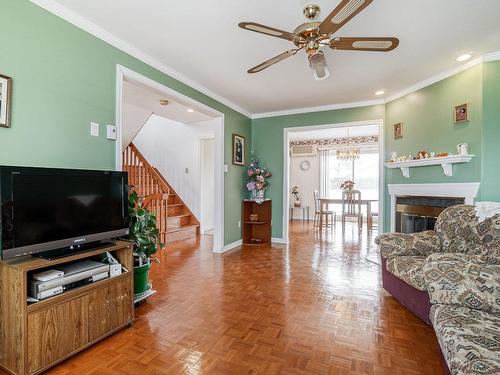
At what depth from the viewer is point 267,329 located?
1.99 m

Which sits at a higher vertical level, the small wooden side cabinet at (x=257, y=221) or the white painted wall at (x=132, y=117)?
the white painted wall at (x=132, y=117)

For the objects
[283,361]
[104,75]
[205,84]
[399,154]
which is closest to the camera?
[283,361]

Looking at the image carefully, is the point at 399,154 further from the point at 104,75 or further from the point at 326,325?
the point at 104,75

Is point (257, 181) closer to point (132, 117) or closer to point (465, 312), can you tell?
point (132, 117)

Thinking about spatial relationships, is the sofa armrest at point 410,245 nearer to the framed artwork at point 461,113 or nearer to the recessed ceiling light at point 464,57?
the framed artwork at point 461,113

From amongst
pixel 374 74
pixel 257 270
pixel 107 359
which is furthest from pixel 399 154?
pixel 107 359

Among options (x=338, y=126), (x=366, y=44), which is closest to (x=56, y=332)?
(x=366, y=44)

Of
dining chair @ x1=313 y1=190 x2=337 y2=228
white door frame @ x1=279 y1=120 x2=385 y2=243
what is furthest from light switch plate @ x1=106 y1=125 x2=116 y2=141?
dining chair @ x1=313 y1=190 x2=337 y2=228

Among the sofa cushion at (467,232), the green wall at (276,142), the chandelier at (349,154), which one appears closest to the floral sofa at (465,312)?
the sofa cushion at (467,232)

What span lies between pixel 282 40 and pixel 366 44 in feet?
2.95

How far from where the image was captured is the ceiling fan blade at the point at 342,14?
1406mm

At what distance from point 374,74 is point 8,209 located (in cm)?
374

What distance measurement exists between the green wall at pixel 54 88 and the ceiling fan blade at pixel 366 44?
1.96 meters

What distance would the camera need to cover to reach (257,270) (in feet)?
11.1
